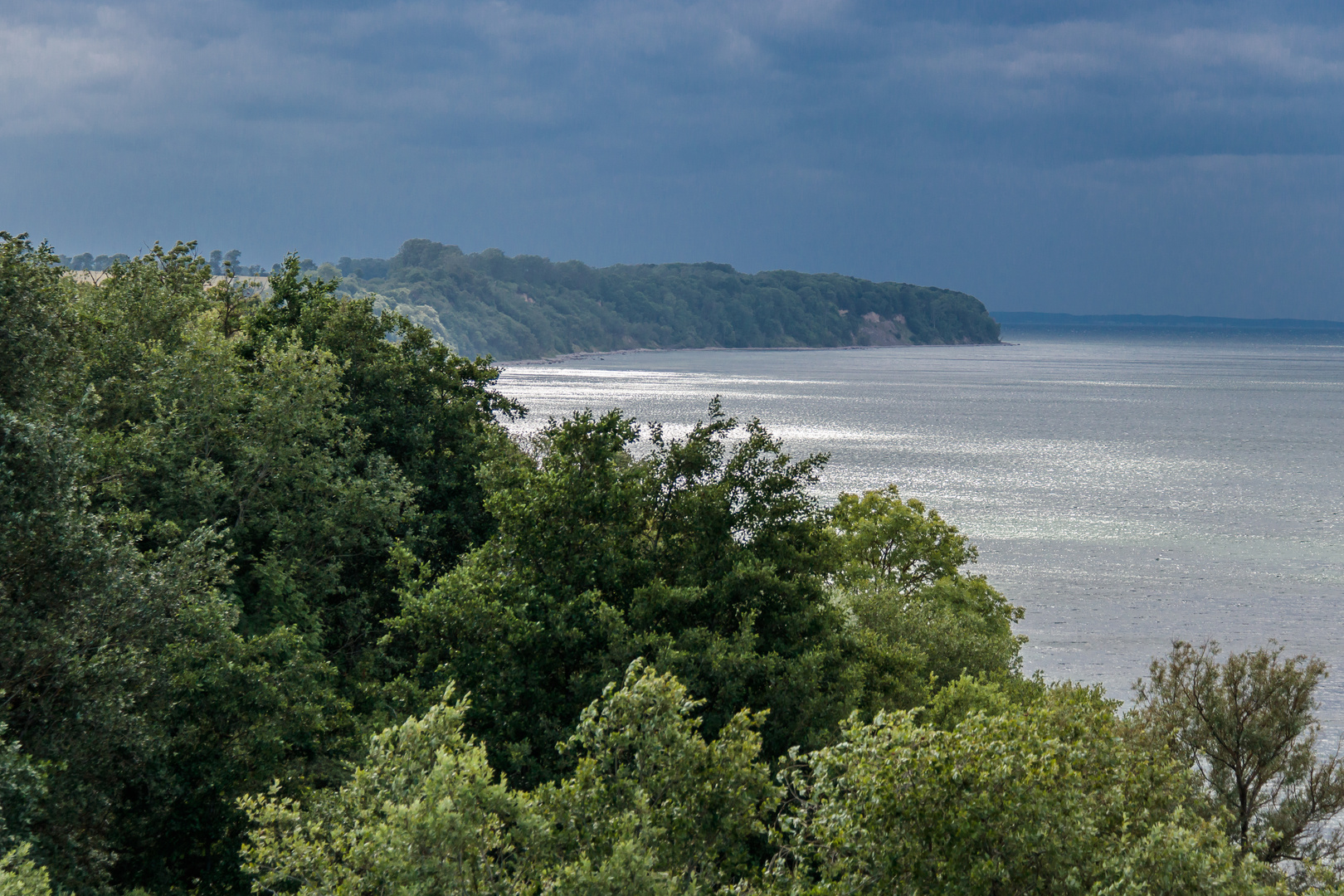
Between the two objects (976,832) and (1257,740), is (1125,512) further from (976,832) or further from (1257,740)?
(976,832)

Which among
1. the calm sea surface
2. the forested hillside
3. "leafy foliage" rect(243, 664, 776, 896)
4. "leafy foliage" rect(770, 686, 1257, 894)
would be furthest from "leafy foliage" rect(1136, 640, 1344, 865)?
the calm sea surface

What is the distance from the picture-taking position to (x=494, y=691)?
21.9 meters

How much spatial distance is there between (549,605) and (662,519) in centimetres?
419

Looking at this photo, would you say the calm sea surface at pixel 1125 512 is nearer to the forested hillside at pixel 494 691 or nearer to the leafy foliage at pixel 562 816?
the forested hillside at pixel 494 691

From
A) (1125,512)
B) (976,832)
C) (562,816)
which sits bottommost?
(1125,512)

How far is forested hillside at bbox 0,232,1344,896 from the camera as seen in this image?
12.8 metres

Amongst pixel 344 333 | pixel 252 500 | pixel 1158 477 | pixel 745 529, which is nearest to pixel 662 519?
pixel 745 529

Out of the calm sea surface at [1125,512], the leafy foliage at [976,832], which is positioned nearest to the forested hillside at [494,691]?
the leafy foliage at [976,832]

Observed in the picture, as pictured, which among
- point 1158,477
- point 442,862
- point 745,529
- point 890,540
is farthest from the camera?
point 1158,477

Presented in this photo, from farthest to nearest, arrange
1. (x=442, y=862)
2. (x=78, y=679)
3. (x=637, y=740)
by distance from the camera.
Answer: (x=78, y=679), (x=637, y=740), (x=442, y=862)

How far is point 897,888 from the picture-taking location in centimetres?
1250

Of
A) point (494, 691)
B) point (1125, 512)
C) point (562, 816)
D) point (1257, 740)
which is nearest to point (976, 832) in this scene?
point (562, 816)

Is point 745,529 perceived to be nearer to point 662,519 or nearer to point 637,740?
point 662,519

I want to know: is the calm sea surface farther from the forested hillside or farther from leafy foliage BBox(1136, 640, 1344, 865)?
the forested hillside
